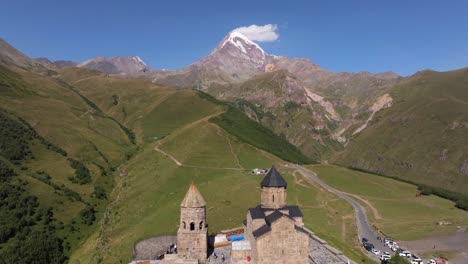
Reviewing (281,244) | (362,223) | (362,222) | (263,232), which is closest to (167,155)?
(362,222)

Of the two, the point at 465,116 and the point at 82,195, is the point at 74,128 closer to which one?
the point at 82,195

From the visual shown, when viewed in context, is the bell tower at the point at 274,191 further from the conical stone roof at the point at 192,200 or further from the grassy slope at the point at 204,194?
the grassy slope at the point at 204,194

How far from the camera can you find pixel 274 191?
4081cm

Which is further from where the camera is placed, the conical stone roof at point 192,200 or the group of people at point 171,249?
the group of people at point 171,249

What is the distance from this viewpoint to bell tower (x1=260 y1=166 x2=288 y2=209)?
40531mm

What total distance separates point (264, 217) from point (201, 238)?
22.5 ft

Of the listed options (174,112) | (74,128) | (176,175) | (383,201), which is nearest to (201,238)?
(176,175)

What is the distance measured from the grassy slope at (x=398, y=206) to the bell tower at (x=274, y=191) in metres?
33.2

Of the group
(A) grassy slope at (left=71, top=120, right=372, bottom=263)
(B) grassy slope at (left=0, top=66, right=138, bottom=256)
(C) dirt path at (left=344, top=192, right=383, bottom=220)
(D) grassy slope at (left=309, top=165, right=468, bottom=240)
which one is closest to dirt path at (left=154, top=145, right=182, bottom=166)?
(A) grassy slope at (left=71, top=120, right=372, bottom=263)

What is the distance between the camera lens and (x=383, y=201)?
79000 millimetres

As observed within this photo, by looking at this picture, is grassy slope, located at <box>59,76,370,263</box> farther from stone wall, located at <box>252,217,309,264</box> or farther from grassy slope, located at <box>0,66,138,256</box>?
stone wall, located at <box>252,217,309,264</box>

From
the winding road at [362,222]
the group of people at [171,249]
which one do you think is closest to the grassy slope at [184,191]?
the winding road at [362,222]

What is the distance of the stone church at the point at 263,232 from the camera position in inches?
1363

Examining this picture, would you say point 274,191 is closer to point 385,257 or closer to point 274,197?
point 274,197
